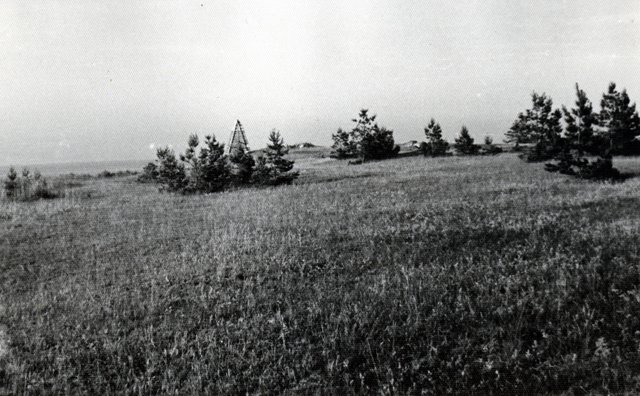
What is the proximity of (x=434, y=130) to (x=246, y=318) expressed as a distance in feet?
165

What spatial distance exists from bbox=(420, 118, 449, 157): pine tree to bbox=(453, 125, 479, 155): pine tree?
5.66ft

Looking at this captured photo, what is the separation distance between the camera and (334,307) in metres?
6.86

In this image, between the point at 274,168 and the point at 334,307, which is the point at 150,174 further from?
the point at 334,307

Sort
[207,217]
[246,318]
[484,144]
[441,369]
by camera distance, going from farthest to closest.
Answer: [484,144], [207,217], [246,318], [441,369]

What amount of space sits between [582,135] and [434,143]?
29.7 m

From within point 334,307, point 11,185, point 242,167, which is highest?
point 242,167

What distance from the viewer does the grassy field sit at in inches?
200

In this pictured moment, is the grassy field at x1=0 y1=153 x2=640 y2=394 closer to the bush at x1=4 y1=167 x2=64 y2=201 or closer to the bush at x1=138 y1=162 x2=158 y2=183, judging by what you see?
the bush at x1=4 y1=167 x2=64 y2=201

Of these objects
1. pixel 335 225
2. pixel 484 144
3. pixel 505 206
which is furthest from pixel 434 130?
pixel 335 225

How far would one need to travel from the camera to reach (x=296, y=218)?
1471 cm

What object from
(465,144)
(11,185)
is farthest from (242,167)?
(465,144)

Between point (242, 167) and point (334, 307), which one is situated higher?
point (242, 167)

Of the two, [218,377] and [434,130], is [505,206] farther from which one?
[434,130]

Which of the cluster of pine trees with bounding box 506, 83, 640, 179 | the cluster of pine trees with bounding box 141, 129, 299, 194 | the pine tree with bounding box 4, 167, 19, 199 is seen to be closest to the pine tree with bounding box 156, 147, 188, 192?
the cluster of pine trees with bounding box 141, 129, 299, 194
